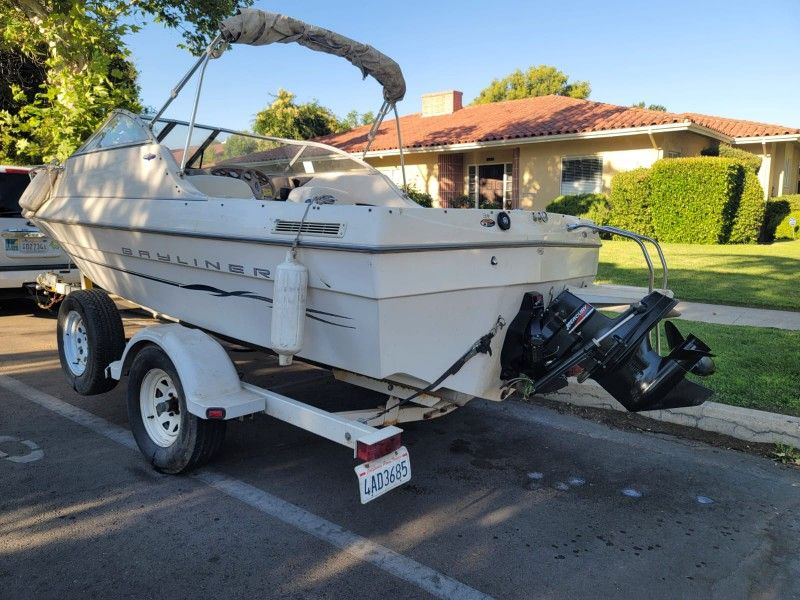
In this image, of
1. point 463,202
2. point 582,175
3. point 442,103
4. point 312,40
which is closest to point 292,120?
point 442,103

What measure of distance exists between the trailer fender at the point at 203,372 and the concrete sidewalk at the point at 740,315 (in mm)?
5775

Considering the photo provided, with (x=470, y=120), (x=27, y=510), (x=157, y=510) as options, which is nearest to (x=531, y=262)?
(x=157, y=510)

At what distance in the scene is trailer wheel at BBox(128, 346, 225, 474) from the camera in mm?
3939

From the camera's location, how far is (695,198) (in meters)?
16.3

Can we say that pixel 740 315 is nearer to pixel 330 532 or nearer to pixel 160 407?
pixel 330 532

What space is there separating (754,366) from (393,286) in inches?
172

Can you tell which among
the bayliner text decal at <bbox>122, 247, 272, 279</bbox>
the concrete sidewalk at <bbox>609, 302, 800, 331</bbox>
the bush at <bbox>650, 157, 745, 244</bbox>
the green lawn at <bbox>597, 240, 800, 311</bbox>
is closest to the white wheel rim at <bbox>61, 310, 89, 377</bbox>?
the bayliner text decal at <bbox>122, 247, 272, 279</bbox>

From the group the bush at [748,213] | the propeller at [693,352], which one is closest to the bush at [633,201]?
the bush at [748,213]

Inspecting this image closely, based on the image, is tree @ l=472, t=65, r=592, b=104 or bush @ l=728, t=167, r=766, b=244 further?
tree @ l=472, t=65, r=592, b=104

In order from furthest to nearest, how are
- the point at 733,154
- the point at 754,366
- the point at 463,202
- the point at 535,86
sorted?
the point at 535,86 → the point at 463,202 → the point at 733,154 → the point at 754,366

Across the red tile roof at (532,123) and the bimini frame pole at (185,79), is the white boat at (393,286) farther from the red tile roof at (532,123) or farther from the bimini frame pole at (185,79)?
the red tile roof at (532,123)

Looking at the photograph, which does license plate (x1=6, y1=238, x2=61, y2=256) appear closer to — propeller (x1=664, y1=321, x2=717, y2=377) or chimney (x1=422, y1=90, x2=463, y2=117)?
propeller (x1=664, y1=321, x2=717, y2=377)

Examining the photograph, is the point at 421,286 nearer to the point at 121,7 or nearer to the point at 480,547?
the point at 480,547

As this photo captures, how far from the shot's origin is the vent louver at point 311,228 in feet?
11.0
